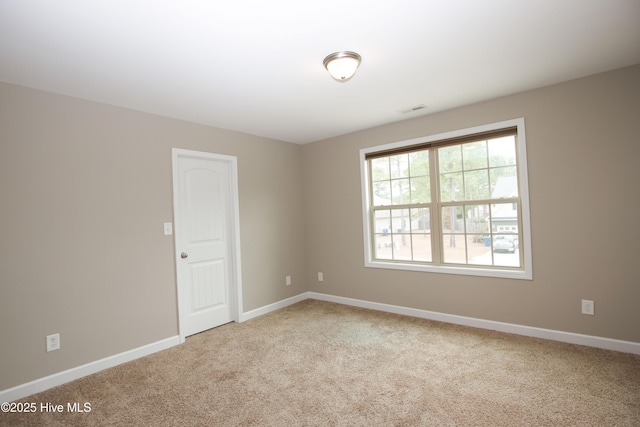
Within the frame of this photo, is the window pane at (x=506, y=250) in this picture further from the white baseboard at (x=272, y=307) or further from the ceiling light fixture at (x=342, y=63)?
the white baseboard at (x=272, y=307)

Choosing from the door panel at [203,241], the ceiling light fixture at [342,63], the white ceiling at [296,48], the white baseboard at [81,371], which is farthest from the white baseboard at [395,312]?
the ceiling light fixture at [342,63]

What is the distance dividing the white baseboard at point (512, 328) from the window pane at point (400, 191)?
1362mm

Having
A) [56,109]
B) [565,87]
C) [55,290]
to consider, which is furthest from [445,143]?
[55,290]

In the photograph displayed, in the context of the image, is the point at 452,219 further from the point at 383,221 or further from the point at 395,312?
the point at 395,312

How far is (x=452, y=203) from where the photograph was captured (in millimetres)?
3682

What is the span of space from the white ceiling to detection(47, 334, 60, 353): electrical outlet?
2.03 metres

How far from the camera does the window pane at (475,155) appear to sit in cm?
348

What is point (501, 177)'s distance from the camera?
3.39m

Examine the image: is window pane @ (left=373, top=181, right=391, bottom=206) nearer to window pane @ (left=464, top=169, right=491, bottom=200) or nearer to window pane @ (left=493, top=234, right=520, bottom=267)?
window pane @ (left=464, top=169, right=491, bottom=200)

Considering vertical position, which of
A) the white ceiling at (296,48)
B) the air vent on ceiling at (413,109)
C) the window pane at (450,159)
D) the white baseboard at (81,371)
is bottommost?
the white baseboard at (81,371)

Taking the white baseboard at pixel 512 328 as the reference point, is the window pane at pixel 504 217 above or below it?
above

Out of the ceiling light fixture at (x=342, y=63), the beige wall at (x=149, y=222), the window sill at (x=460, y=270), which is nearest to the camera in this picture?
the ceiling light fixture at (x=342, y=63)

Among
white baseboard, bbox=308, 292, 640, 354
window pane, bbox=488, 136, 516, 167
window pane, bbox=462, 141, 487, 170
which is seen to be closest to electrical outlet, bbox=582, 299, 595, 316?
white baseboard, bbox=308, 292, 640, 354

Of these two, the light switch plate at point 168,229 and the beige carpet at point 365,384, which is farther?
the light switch plate at point 168,229
